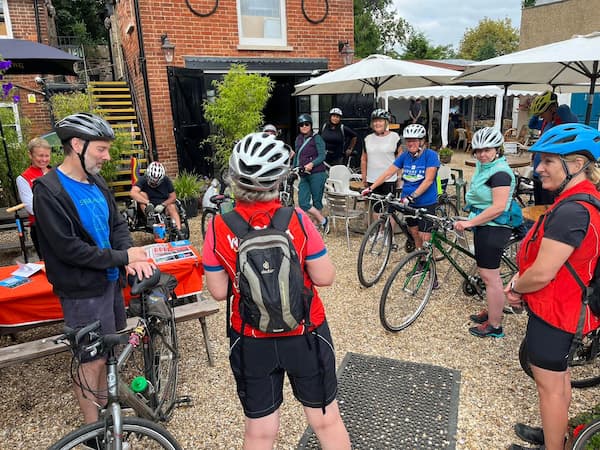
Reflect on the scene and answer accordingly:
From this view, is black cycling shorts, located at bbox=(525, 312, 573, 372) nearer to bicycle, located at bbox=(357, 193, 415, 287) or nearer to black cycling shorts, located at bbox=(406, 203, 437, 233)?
black cycling shorts, located at bbox=(406, 203, 437, 233)

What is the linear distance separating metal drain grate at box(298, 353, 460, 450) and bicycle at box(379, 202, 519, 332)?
0.61 metres

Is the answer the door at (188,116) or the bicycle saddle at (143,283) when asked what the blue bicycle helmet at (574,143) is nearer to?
the bicycle saddle at (143,283)

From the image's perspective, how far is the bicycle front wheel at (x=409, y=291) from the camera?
400 cm

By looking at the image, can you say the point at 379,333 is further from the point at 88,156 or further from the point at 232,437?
the point at 88,156

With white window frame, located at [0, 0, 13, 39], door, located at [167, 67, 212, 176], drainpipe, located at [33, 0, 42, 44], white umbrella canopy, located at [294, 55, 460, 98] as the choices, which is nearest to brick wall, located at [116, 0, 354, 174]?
door, located at [167, 67, 212, 176]

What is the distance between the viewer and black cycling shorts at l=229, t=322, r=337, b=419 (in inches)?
72.6

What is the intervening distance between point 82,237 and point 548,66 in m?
6.65

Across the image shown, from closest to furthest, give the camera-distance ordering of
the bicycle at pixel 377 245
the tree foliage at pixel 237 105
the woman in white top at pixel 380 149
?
the bicycle at pixel 377 245, the woman in white top at pixel 380 149, the tree foliage at pixel 237 105

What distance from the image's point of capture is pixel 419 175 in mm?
4703

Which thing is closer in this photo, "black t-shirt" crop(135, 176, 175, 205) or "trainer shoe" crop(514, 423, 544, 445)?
"trainer shoe" crop(514, 423, 544, 445)

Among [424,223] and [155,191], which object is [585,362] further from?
[155,191]

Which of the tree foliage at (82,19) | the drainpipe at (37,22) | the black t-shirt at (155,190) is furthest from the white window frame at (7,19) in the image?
Answer: the tree foliage at (82,19)

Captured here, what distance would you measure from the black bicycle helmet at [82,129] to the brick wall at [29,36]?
10301 mm

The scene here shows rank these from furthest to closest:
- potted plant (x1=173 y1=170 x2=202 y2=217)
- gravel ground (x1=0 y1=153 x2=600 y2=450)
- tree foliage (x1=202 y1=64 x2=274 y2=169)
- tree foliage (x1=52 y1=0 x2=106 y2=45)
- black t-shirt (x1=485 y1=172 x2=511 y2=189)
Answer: tree foliage (x1=52 y1=0 x2=106 y2=45), tree foliage (x1=202 y1=64 x2=274 y2=169), potted plant (x1=173 y1=170 x2=202 y2=217), black t-shirt (x1=485 y1=172 x2=511 y2=189), gravel ground (x1=0 y1=153 x2=600 y2=450)
